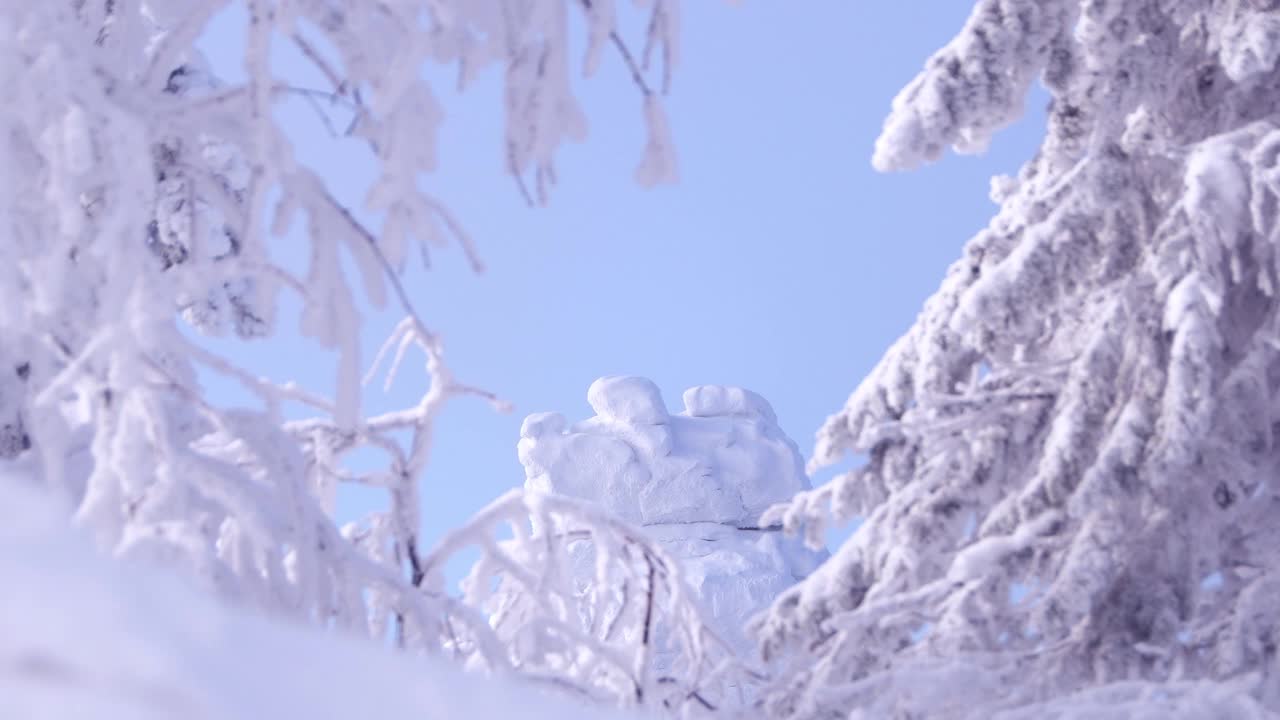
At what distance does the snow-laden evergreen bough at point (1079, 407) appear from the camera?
155 inches

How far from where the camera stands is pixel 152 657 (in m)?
0.80

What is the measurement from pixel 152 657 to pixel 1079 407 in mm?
3963

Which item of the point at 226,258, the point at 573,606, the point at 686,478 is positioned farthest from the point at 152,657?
the point at 686,478

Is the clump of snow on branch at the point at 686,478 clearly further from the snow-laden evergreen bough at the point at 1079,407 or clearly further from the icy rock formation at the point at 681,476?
the snow-laden evergreen bough at the point at 1079,407

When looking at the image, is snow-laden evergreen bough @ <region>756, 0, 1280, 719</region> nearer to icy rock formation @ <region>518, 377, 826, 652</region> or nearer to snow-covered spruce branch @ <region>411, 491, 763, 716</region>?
snow-covered spruce branch @ <region>411, 491, 763, 716</region>

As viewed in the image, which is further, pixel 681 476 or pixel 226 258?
pixel 681 476

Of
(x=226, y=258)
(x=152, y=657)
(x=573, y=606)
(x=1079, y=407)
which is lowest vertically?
(x=152, y=657)

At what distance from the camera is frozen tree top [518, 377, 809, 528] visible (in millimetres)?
21438

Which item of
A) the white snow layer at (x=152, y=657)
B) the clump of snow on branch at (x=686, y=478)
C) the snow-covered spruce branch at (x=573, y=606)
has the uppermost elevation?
the clump of snow on branch at (x=686, y=478)

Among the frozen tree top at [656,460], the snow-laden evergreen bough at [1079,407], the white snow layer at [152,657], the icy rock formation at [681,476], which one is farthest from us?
the frozen tree top at [656,460]

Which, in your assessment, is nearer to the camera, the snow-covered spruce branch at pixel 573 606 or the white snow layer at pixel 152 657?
the white snow layer at pixel 152 657

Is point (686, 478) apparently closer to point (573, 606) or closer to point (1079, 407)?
point (1079, 407)

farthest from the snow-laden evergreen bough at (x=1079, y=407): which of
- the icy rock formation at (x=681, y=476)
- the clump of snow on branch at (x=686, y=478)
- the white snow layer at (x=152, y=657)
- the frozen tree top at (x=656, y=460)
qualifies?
the frozen tree top at (x=656, y=460)

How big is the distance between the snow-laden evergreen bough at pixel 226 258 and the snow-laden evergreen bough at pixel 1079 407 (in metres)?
1.60
